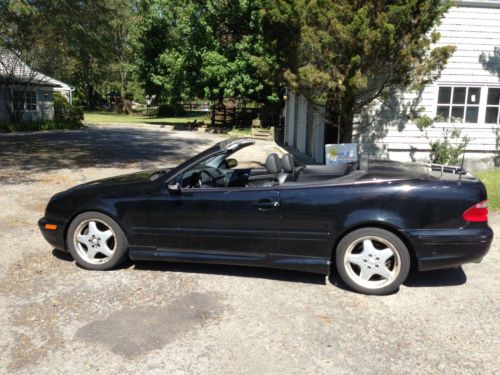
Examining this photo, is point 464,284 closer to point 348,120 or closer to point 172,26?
point 348,120

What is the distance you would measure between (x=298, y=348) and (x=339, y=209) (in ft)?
4.73

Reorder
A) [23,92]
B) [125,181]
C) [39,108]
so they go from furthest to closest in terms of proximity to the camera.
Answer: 1. [39,108]
2. [23,92]
3. [125,181]

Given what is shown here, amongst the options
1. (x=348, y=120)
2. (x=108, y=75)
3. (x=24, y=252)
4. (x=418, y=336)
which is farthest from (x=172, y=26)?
(x=418, y=336)

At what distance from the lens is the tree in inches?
329

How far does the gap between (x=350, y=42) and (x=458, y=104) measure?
4.46m

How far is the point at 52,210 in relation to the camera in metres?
5.16

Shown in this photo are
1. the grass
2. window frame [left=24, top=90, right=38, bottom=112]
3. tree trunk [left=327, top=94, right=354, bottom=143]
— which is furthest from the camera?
window frame [left=24, top=90, right=38, bottom=112]

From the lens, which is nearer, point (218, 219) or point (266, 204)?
point (266, 204)

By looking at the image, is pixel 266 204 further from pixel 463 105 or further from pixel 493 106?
pixel 493 106

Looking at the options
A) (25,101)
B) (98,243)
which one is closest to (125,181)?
(98,243)

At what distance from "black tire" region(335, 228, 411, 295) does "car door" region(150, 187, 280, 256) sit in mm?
694

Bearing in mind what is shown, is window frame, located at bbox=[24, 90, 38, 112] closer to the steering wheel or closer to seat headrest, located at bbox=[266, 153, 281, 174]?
the steering wheel

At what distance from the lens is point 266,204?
4.60 metres

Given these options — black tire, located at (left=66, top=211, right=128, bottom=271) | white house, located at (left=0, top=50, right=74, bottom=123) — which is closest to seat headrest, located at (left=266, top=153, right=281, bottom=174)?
black tire, located at (left=66, top=211, right=128, bottom=271)
